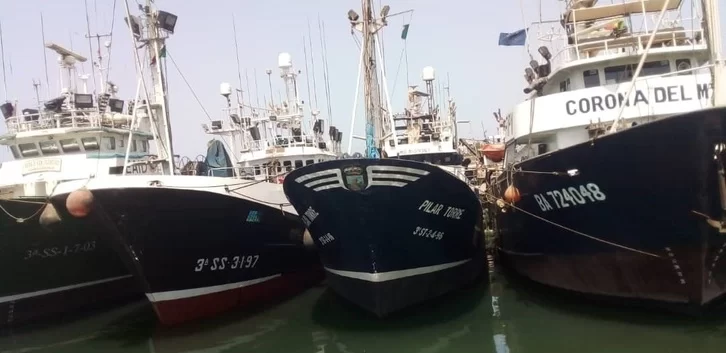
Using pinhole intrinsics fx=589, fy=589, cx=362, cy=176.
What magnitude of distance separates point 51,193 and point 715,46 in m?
11.1

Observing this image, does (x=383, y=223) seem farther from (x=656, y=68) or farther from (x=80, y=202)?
(x=656, y=68)

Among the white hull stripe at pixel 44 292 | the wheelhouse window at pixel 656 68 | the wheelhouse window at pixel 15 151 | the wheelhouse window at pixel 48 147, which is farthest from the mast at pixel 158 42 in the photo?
the wheelhouse window at pixel 656 68

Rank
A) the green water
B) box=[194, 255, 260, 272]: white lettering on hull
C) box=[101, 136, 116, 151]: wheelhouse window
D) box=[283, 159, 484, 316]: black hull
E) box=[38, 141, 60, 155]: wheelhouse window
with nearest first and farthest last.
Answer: the green water → box=[283, 159, 484, 316]: black hull → box=[194, 255, 260, 272]: white lettering on hull → box=[38, 141, 60, 155]: wheelhouse window → box=[101, 136, 116, 151]: wheelhouse window

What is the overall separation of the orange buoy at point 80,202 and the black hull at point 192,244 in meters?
0.12

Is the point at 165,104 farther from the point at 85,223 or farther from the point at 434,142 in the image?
the point at 434,142

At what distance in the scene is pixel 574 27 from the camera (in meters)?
12.3

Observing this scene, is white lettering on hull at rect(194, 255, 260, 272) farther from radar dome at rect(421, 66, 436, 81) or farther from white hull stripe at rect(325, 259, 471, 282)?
radar dome at rect(421, 66, 436, 81)

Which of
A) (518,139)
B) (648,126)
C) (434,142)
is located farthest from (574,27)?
(434,142)

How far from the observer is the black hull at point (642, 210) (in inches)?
306

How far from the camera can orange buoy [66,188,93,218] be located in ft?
30.4

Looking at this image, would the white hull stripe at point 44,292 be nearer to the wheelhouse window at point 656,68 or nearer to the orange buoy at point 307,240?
the orange buoy at point 307,240

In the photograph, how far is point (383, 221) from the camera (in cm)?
919

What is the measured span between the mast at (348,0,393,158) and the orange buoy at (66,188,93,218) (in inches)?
190

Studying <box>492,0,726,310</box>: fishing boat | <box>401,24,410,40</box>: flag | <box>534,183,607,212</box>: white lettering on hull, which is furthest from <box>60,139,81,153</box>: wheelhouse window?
<box>534,183,607,212</box>: white lettering on hull
